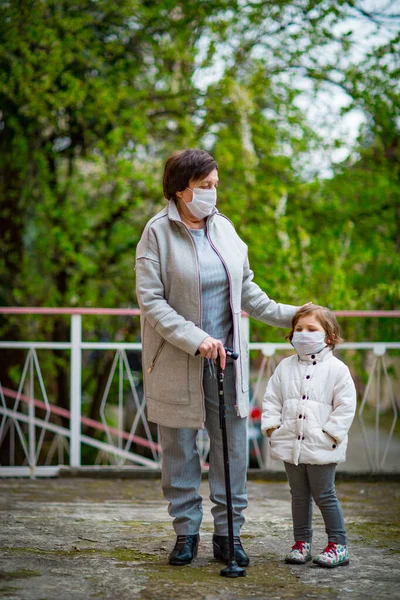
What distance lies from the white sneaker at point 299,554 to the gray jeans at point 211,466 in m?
0.23

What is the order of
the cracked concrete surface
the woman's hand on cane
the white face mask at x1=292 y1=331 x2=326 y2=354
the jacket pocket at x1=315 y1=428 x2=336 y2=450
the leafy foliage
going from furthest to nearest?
the leafy foliage
the white face mask at x1=292 y1=331 x2=326 y2=354
the jacket pocket at x1=315 y1=428 x2=336 y2=450
the woman's hand on cane
the cracked concrete surface

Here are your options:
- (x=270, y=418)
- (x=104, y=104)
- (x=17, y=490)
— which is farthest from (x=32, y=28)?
(x=270, y=418)

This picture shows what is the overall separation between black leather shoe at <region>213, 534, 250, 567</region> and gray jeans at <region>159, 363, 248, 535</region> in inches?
1.2

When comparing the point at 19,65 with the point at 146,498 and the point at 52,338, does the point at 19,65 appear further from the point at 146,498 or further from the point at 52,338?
the point at 146,498

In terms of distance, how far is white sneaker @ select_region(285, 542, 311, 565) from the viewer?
308cm

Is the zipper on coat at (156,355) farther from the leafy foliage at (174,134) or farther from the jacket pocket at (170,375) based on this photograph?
the leafy foliage at (174,134)

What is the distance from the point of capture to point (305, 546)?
312cm

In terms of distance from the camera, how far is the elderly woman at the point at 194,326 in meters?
3.02

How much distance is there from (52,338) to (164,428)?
6.14 meters

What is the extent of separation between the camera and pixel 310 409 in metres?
3.01

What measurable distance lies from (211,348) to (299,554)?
0.93 metres

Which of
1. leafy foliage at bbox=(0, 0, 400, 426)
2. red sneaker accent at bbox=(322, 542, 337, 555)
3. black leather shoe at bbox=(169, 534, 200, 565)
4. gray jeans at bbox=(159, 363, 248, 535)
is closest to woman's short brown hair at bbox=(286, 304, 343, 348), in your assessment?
gray jeans at bbox=(159, 363, 248, 535)

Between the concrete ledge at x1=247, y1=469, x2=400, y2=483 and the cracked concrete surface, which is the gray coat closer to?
the cracked concrete surface

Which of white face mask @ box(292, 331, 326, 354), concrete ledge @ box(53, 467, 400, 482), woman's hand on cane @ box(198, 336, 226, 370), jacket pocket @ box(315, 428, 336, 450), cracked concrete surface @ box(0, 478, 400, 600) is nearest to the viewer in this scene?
cracked concrete surface @ box(0, 478, 400, 600)
